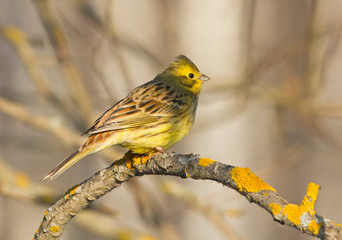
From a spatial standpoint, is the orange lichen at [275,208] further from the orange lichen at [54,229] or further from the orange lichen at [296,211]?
the orange lichen at [54,229]

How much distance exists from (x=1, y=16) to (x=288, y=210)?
34.0ft

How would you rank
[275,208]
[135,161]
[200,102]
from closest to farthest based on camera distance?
[275,208] < [135,161] < [200,102]

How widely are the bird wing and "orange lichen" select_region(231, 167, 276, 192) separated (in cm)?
146

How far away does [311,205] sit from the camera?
6.77ft

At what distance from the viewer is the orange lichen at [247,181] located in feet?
7.25

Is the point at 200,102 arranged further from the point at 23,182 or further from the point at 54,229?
the point at 54,229

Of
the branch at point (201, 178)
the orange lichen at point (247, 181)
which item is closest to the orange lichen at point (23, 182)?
the branch at point (201, 178)

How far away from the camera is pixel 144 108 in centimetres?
413

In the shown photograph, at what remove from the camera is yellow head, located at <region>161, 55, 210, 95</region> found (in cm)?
466

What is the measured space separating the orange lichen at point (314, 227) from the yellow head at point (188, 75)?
277 cm

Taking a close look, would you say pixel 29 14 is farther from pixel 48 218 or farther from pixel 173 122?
pixel 48 218

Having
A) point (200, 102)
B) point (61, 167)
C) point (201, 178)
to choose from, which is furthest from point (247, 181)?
point (200, 102)

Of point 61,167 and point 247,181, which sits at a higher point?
point 61,167

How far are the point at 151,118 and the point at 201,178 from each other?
60.9 inches
